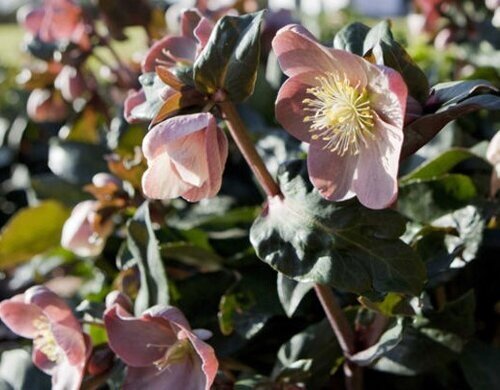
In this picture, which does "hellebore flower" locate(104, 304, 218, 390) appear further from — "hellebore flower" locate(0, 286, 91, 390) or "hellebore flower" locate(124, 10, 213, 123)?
"hellebore flower" locate(124, 10, 213, 123)

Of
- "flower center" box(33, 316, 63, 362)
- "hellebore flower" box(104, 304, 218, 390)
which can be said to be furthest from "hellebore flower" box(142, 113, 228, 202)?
"flower center" box(33, 316, 63, 362)

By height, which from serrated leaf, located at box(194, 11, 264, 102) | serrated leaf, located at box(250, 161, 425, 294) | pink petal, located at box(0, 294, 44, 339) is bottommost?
pink petal, located at box(0, 294, 44, 339)

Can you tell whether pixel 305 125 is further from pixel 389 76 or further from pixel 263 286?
pixel 263 286

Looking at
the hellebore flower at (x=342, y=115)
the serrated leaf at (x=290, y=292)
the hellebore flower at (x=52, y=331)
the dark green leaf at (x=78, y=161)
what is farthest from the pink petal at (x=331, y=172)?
the dark green leaf at (x=78, y=161)

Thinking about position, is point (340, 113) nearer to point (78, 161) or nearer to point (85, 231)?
point (85, 231)

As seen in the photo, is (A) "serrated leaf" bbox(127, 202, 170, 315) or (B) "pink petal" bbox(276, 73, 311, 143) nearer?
(B) "pink petal" bbox(276, 73, 311, 143)

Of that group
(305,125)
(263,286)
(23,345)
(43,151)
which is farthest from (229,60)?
(43,151)

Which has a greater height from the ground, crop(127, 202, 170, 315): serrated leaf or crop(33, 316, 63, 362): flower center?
crop(127, 202, 170, 315): serrated leaf
